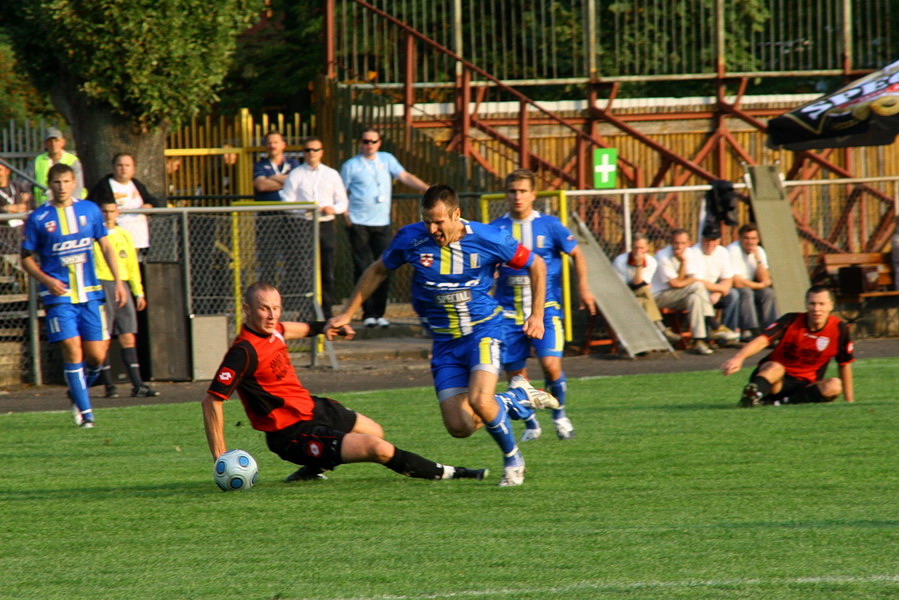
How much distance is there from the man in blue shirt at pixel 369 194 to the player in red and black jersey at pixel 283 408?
28.5 ft

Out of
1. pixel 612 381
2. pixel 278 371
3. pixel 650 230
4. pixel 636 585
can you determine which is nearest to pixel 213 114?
pixel 650 230

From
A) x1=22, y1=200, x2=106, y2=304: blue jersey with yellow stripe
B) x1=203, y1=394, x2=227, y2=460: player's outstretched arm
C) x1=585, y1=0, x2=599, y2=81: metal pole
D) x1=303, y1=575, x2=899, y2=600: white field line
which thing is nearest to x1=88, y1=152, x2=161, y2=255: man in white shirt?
x1=22, y1=200, x2=106, y2=304: blue jersey with yellow stripe

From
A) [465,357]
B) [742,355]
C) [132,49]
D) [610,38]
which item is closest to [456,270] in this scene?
[465,357]

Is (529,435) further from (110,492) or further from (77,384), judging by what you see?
(77,384)

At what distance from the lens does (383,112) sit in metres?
20.1

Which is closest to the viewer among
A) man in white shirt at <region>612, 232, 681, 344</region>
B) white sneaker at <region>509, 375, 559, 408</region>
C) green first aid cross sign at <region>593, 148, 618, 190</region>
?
white sneaker at <region>509, 375, 559, 408</region>

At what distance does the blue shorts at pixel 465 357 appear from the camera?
812cm

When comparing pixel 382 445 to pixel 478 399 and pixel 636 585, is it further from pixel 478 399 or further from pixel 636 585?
pixel 636 585

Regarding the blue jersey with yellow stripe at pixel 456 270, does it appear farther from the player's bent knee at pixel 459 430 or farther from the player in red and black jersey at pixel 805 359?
the player in red and black jersey at pixel 805 359

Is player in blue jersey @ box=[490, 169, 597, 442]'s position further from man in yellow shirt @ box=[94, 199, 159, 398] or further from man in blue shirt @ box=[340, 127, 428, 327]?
man in blue shirt @ box=[340, 127, 428, 327]

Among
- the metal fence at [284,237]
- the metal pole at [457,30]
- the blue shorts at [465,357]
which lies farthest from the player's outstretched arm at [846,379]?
the metal pole at [457,30]

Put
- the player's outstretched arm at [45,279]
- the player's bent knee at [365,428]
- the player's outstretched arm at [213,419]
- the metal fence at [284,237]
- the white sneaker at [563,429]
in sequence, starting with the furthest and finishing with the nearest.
→ 1. the metal fence at [284,237]
2. the player's outstretched arm at [45,279]
3. the white sneaker at [563,429]
4. the player's bent knee at [365,428]
5. the player's outstretched arm at [213,419]

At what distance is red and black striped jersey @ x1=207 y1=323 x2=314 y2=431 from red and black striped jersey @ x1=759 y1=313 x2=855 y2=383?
5185 millimetres

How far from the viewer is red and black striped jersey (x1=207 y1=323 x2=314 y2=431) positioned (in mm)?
7809
